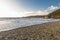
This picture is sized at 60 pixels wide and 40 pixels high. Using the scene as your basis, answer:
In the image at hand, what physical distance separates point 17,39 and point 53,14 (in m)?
132

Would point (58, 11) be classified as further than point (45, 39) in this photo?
Yes

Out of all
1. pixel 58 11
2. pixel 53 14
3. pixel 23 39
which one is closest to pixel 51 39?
pixel 23 39

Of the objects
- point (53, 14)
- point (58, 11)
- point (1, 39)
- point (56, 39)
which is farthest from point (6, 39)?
point (58, 11)

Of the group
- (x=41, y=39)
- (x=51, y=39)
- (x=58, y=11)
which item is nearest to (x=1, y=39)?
(x=41, y=39)

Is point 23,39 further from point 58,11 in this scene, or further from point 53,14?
point 58,11

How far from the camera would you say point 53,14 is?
13988cm

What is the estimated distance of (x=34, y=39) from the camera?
10523 millimetres

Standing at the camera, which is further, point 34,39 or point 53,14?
point 53,14

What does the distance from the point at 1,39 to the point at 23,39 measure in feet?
5.44

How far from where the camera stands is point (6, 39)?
1075 centimetres

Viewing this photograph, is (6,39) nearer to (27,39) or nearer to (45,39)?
(27,39)

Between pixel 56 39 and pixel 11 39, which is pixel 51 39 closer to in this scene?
pixel 56 39

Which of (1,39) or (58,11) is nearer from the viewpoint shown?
(1,39)

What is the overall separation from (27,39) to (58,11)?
141 m
